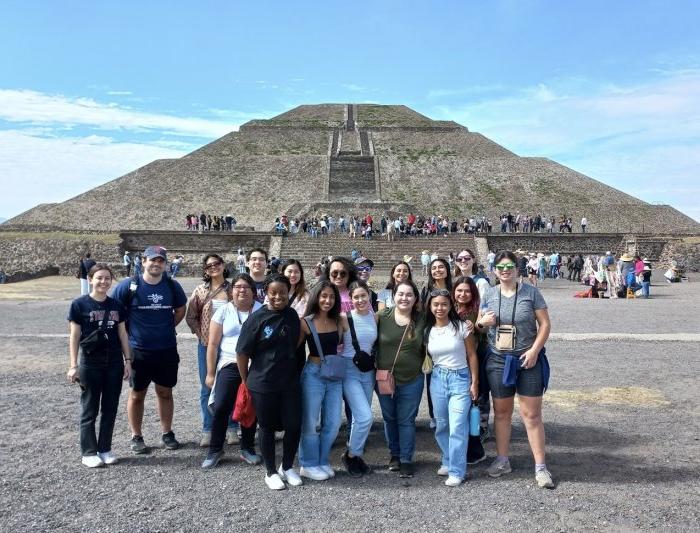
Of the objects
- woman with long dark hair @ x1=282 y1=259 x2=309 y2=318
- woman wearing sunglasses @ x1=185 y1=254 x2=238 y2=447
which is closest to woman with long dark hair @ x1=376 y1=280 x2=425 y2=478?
woman with long dark hair @ x1=282 y1=259 x2=309 y2=318

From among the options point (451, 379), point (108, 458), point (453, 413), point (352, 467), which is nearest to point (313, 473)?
point (352, 467)

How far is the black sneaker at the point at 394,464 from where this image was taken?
15.9ft

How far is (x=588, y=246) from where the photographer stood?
32438mm

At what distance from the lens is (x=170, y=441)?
534cm

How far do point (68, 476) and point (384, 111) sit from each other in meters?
62.9

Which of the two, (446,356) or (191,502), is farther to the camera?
(446,356)

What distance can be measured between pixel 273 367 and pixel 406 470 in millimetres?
1340

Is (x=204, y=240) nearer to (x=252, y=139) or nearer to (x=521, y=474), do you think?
(x=252, y=139)

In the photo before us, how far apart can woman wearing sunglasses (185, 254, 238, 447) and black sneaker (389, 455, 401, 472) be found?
1.53 metres

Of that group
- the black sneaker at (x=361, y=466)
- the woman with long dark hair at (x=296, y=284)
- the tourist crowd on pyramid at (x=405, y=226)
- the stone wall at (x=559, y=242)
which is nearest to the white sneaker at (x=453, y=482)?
the black sneaker at (x=361, y=466)

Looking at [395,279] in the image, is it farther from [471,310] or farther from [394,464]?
[394,464]

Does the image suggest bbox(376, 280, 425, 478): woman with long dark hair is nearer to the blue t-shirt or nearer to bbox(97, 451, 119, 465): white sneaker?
the blue t-shirt

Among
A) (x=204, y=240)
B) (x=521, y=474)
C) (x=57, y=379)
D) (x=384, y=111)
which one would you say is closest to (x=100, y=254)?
(x=204, y=240)

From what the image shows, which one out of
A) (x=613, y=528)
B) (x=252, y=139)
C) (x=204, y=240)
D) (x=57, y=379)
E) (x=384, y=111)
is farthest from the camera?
(x=384, y=111)
